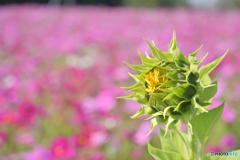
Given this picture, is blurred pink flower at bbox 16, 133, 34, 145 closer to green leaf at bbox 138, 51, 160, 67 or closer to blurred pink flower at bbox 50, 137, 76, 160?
blurred pink flower at bbox 50, 137, 76, 160

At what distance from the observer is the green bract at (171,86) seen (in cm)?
31

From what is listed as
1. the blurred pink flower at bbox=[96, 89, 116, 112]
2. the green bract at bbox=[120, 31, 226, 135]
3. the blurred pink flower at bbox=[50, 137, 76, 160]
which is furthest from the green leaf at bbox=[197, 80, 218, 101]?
the blurred pink flower at bbox=[96, 89, 116, 112]

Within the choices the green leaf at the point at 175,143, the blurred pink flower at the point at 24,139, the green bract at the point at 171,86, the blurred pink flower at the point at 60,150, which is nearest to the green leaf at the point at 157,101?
the green bract at the point at 171,86

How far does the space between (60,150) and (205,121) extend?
838 mm

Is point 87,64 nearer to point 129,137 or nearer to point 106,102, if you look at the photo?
point 106,102

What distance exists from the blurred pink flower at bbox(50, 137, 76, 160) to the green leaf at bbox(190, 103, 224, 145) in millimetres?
813

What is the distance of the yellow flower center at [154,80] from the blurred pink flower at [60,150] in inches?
32.6

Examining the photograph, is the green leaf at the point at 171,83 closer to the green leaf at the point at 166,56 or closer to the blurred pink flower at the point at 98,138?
the green leaf at the point at 166,56

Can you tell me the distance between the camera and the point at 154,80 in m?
0.32

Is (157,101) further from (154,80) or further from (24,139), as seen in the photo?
(24,139)

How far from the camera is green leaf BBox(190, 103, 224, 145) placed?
331 millimetres

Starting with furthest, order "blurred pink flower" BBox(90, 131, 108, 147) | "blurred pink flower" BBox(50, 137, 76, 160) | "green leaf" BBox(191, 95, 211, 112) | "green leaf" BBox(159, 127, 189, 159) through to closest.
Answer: "blurred pink flower" BBox(90, 131, 108, 147) < "blurred pink flower" BBox(50, 137, 76, 160) < "green leaf" BBox(159, 127, 189, 159) < "green leaf" BBox(191, 95, 211, 112)

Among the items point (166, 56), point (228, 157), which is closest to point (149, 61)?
point (166, 56)

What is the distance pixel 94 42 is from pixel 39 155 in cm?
257
